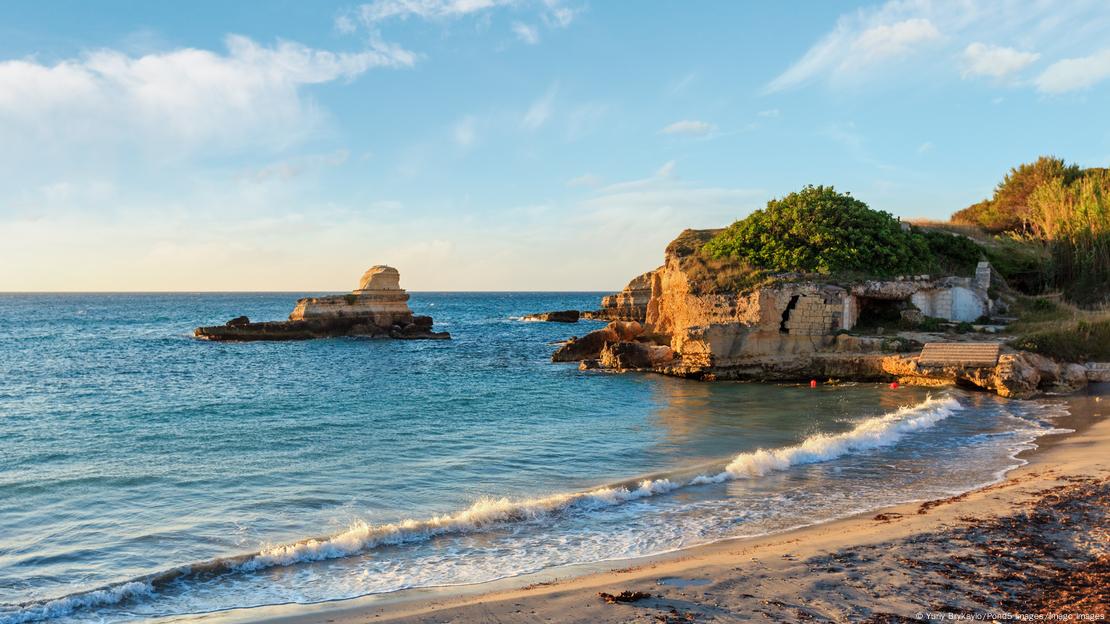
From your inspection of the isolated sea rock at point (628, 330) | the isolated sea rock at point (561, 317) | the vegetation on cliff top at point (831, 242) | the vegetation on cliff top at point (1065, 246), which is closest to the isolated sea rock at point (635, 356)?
the isolated sea rock at point (628, 330)

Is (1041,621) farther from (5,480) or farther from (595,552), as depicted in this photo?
(5,480)

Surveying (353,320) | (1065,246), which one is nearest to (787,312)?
(1065,246)

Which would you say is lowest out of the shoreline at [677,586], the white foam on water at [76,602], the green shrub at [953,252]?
the white foam on water at [76,602]

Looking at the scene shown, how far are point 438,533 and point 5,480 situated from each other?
335 inches

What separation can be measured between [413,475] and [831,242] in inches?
798

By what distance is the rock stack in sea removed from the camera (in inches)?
1955

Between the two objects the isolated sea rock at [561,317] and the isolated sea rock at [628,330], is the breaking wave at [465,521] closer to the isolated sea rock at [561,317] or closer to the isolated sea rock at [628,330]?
the isolated sea rock at [628,330]

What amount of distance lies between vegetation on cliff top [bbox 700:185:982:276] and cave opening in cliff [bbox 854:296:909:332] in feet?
4.30

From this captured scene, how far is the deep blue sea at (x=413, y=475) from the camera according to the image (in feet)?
28.7

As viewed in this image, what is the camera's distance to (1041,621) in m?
6.07

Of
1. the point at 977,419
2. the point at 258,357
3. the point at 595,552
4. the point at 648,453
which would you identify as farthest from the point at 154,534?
the point at 258,357

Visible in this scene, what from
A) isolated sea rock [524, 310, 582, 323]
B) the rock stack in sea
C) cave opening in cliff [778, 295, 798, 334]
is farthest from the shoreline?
isolated sea rock [524, 310, 582, 323]

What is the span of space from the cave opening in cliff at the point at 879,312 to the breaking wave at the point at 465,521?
11678mm

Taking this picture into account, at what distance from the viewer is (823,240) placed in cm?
2772
